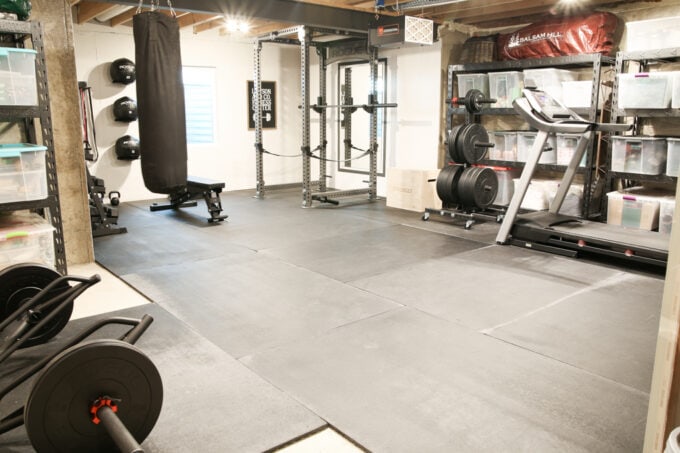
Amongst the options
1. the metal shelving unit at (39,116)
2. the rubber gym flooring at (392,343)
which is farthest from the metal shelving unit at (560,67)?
the metal shelving unit at (39,116)

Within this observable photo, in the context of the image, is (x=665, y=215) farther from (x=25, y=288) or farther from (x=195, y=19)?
(x=195, y=19)

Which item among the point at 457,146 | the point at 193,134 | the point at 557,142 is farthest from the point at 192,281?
the point at 193,134

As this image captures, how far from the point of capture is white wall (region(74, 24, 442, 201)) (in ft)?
25.1

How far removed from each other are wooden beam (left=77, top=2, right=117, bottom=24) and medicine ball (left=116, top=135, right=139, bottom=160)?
1.62m

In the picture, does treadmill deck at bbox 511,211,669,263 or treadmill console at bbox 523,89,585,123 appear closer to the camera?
treadmill deck at bbox 511,211,669,263

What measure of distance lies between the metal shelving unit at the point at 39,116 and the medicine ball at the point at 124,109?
141 inches

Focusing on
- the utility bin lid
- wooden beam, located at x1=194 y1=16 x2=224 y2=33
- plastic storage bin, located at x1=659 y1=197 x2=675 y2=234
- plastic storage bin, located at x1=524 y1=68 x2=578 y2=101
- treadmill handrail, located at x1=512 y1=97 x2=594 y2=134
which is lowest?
plastic storage bin, located at x1=659 y1=197 x2=675 y2=234

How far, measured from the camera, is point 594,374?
278 cm

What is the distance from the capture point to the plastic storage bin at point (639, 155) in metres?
5.31

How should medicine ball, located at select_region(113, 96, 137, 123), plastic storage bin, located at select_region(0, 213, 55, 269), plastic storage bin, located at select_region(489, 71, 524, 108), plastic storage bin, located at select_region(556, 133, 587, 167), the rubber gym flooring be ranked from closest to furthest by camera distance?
1. the rubber gym flooring
2. plastic storage bin, located at select_region(0, 213, 55, 269)
3. plastic storage bin, located at select_region(556, 133, 587, 167)
4. plastic storage bin, located at select_region(489, 71, 524, 108)
5. medicine ball, located at select_region(113, 96, 137, 123)

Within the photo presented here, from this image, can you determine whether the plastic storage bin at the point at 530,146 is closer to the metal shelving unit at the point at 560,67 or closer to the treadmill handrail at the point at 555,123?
the metal shelving unit at the point at 560,67

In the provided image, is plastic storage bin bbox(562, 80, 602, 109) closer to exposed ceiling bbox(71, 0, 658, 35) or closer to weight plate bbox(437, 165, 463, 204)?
exposed ceiling bbox(71, 0, 658, 35)

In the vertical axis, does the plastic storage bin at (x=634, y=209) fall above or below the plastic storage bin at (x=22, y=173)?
below

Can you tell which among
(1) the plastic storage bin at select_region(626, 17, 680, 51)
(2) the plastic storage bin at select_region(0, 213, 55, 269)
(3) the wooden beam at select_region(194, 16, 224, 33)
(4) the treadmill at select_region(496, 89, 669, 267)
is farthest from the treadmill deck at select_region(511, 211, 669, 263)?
(3) the wooden beam at select_region(194, 16, 224, 33)
